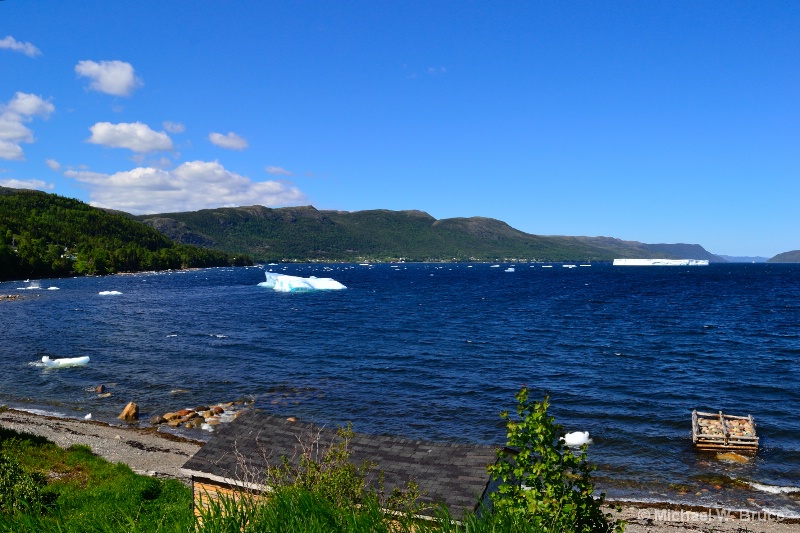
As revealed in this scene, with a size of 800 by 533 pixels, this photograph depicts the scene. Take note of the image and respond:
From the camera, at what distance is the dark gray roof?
12648mm

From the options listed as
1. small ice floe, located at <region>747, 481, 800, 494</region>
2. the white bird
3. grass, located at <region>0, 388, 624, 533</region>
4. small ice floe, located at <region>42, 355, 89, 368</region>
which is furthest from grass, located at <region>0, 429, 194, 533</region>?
small ice floe, located at <region>42, 355, 89, 368</region>

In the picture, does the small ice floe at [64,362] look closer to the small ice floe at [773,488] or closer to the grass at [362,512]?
the grass at [362,512]

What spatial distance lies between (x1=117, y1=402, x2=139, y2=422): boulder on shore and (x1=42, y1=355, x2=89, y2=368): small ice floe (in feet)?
50.0

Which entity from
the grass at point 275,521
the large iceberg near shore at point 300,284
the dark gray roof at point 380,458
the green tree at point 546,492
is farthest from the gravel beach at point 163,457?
the large iceberg near shore at point 300,284

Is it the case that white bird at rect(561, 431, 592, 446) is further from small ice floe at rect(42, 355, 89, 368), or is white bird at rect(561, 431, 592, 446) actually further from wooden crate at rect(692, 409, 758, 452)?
small ice floe at rect(42, 355, 89, 368)

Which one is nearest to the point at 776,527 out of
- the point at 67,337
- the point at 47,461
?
the point at 47,461

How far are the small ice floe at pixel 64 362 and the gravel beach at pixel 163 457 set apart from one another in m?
12.3

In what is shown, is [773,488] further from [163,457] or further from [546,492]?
[163,457]

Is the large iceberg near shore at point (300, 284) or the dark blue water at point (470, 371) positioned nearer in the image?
the dark blue water at point (470, 371)

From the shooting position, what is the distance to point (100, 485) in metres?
18.2

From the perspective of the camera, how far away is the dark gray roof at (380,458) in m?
12.6

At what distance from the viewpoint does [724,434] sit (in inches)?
947

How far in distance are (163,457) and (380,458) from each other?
44.5ft

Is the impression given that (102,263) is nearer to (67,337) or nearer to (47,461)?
(67,337)
